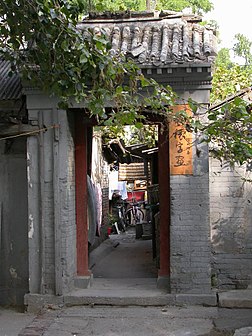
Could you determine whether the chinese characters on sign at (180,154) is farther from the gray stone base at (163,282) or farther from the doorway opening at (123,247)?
the gray stone base at (163,282)

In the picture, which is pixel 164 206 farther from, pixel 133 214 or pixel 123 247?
pixel 133 214

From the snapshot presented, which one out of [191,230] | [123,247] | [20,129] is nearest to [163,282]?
[191,230]

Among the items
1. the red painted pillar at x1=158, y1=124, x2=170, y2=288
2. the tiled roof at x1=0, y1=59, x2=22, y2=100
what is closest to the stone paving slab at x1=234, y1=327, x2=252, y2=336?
the red painted pillar at x1=158, y1=124, x2=170, y2=288

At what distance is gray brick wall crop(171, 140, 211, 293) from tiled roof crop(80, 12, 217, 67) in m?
1.44

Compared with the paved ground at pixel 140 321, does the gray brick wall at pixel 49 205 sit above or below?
above

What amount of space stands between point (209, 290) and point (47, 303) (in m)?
2.55

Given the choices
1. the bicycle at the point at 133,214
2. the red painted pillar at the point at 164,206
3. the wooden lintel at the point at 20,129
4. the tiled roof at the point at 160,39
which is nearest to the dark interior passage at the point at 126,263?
the red painted pillar at the point at 164,206

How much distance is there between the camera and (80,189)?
9.03 meters

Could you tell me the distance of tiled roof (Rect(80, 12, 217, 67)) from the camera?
26.1 feet

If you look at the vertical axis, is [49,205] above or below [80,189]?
below

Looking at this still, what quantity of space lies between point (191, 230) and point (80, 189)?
6.81 feet

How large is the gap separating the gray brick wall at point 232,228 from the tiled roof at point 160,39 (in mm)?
1751

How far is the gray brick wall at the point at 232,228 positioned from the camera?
8.45 meters

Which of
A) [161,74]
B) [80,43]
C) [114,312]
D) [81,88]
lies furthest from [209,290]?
[80,43]
